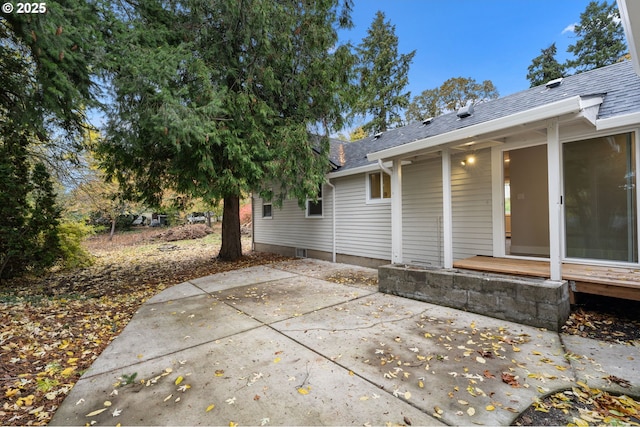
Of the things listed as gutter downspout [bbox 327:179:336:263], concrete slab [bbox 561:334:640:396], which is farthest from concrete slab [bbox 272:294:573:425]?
gutter downspout [bbox 327:179:336:263]

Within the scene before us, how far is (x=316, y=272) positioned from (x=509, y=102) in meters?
5.98

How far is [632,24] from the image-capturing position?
8.32 feet

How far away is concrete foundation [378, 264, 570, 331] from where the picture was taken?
3645 mm

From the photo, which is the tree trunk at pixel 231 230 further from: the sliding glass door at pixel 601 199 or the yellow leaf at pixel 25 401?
the sliding glass door at pixel 601 199

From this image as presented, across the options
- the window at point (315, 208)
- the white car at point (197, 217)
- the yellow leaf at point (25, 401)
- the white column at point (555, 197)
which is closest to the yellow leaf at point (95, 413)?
the yellow leaf at point (25, 401)

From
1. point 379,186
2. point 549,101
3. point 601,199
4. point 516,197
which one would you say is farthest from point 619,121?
point 379,186

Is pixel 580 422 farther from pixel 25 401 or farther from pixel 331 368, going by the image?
pixel 25 401

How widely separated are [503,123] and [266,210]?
939 centimetres

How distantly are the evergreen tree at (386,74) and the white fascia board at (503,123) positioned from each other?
17408 mm

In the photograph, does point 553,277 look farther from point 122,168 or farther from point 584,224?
point 122,168

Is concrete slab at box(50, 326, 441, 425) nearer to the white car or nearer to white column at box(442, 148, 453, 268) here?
white column at box(442, 148, 453, 268)

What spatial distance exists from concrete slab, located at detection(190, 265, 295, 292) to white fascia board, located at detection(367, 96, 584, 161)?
390 centimetres

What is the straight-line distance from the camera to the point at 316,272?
743cm

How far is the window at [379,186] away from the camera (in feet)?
24.7
